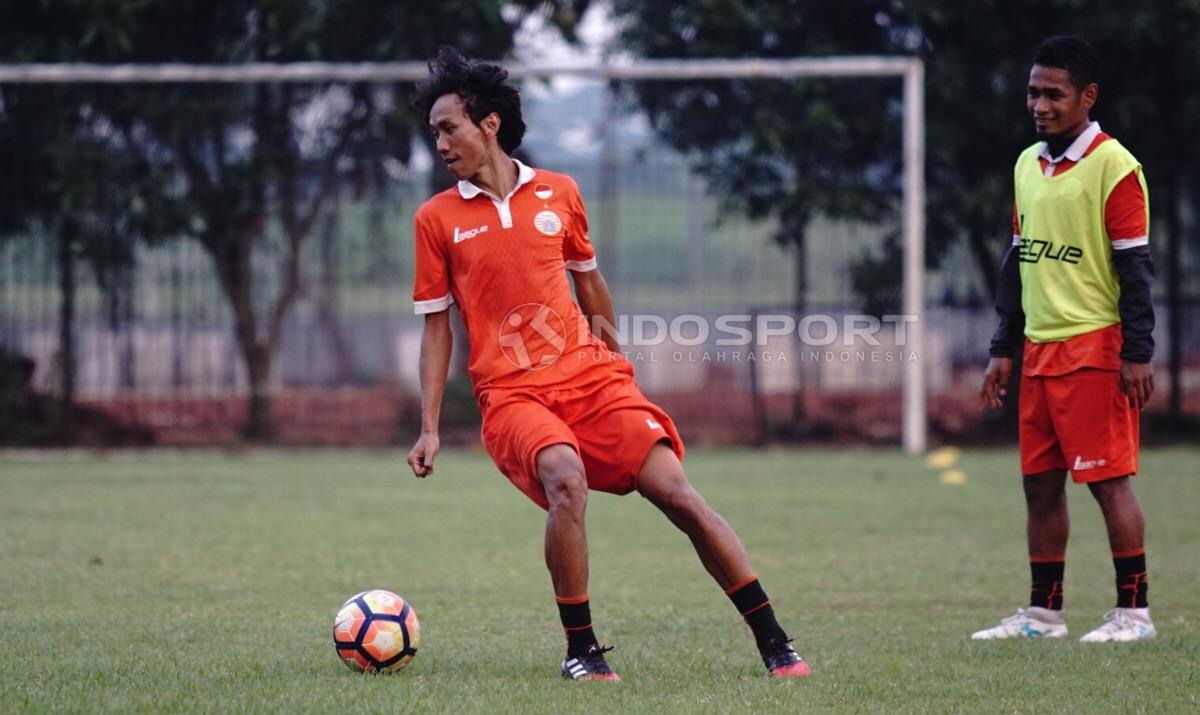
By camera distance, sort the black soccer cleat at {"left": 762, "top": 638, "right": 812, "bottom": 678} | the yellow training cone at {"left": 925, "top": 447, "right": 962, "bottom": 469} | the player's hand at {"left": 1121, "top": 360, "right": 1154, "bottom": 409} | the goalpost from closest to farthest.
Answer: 1. the black soccer cleat at {"left": 762, "top": 638, "right": 812, "bottom": 678}
2. the player's hand at {"left": 1121, "top": 360, "right": 1154, "bottom": 409}
3. the yellow training cone at {"left": 925, "top": 447, "right": 962, "bottom": 469}
4. the goalpost

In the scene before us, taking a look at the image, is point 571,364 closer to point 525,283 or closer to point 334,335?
point 525,283

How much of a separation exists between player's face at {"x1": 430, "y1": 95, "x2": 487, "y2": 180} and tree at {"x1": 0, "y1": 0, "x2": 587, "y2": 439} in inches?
408

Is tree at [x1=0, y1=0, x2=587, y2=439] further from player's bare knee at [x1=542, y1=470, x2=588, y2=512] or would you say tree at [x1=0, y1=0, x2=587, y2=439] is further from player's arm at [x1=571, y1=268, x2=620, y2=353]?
player's bare knee at [x1=542, y1=470, x2=588, y2=512]

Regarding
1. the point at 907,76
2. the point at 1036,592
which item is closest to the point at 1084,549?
the point at 1036,592

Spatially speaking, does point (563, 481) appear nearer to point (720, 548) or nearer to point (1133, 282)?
point (720, 548)

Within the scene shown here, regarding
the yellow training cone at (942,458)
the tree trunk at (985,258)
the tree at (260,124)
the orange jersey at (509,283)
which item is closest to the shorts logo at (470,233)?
the orange jersey at (509,283)

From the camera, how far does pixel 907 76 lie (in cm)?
1502

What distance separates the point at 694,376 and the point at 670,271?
45.2 inches

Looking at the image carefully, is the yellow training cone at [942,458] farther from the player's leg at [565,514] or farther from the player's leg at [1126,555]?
the player's leg at [565,514]

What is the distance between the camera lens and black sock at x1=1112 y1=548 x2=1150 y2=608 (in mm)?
6051

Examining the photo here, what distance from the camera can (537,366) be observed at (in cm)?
522

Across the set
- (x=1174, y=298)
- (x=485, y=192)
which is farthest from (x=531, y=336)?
(x=1174, y=298)

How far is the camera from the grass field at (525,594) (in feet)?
15.6

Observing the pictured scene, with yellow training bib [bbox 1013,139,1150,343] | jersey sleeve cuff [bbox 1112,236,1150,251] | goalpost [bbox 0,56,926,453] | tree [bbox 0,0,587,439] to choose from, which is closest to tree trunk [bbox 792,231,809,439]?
goalpost [bbox 0,56,926,453]
